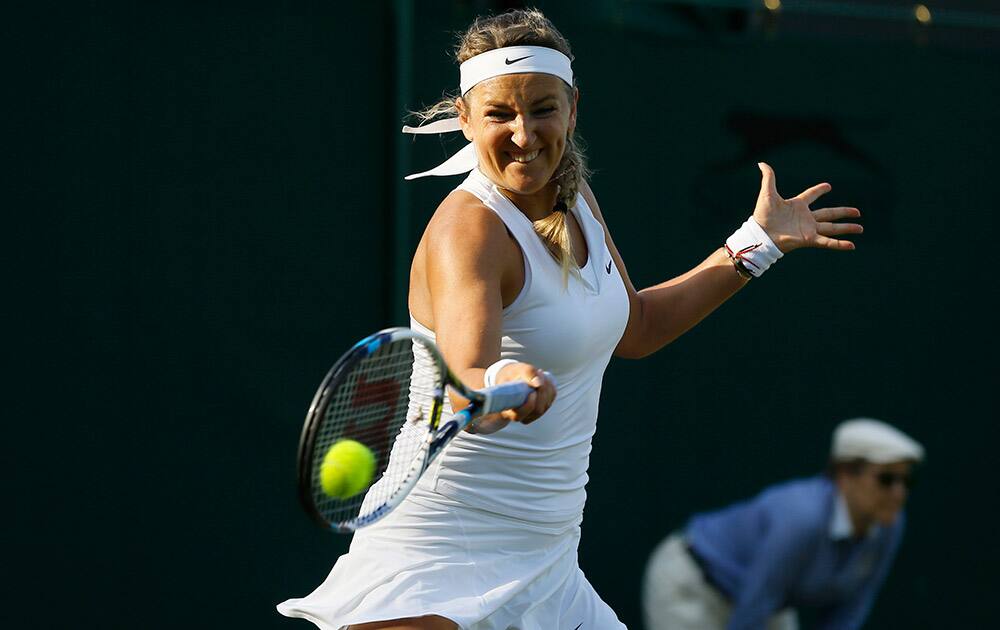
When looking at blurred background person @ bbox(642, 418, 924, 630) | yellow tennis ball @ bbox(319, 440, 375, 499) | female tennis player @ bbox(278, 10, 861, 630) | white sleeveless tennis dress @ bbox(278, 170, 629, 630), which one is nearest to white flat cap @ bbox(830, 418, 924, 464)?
blurred background person @ bbox(642, 418, 924, 630)

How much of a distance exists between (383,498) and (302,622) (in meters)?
1.95

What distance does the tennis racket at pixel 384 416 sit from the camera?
2.04 meters

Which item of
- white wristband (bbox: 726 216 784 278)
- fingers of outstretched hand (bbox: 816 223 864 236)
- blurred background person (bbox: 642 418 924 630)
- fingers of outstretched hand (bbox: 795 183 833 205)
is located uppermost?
fingers of outstretched hand (bbox: 795 183 833 205)

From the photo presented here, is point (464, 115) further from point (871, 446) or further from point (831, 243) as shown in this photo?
point (871, 446)

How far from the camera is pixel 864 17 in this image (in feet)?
15.6

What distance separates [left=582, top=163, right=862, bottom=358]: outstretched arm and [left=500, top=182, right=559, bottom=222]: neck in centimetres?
26

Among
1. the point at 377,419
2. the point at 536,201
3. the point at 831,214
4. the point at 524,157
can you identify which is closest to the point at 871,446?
the point at 831,214

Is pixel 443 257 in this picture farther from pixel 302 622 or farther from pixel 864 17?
pixel 864 17

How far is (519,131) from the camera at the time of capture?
2408 mm

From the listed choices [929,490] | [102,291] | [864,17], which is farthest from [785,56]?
[102,291]

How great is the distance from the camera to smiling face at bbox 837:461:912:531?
4.29m

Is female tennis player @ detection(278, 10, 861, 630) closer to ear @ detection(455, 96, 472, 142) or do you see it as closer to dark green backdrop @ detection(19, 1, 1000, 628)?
ear @ detection(455, 96, 472, 142)

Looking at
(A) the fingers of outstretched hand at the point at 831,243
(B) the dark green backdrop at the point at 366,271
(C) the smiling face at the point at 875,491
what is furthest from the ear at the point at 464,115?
(C) the smiling face at the point at 875,491

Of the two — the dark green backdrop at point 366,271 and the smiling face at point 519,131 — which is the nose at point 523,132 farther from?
the dark green backdrop at point 366,271
